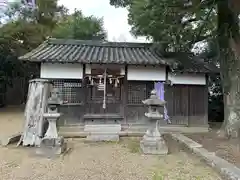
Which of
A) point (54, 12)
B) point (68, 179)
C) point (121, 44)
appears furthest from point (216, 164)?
point (54, 12)

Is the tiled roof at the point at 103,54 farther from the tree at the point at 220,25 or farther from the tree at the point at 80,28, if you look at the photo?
the tree at the point at 80,28

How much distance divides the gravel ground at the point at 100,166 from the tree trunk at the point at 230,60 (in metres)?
2.55

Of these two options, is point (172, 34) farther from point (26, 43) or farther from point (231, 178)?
point (26, 43)

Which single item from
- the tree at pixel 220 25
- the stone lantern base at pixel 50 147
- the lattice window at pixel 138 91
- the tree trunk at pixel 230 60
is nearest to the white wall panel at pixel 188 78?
the lattice window at pixel 138 91

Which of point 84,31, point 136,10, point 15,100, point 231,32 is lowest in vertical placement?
point 15,100

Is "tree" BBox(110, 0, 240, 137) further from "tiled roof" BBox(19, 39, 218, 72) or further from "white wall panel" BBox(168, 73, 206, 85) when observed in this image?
"white wall panel" BBox(168, 73, 206, 85)

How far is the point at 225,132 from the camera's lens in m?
9.16

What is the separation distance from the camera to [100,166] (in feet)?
19.9

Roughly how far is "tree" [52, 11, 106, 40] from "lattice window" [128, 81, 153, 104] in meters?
9.34

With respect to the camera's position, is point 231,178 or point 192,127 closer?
point 231,178

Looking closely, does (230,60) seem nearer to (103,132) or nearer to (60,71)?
(103,132)

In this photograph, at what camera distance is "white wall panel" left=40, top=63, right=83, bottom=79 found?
11344mm

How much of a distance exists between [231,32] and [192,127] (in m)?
4.46

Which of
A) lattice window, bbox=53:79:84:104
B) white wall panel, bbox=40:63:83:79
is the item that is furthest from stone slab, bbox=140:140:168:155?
white wall panel, bbox=40:63:83:79
